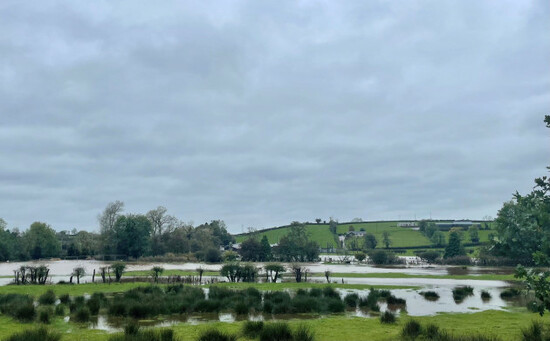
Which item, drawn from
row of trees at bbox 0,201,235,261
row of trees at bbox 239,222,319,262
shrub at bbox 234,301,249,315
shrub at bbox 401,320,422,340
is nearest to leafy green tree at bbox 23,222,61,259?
row of trees at bbox 0,201,235,261

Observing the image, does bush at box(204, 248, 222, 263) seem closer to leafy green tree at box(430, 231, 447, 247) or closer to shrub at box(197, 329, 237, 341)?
leafy green tree at box(430, 231, 447, 247)

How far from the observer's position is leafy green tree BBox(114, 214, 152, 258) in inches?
4252

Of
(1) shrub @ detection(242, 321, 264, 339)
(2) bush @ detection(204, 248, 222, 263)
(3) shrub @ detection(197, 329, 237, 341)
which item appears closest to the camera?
(3) shrub @ detection(197, 329, 237, 341)

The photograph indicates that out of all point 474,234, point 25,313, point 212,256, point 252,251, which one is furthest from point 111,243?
point 474,234

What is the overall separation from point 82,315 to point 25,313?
2.90 m

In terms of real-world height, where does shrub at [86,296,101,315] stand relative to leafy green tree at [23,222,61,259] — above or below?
below

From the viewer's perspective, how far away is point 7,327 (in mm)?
20281

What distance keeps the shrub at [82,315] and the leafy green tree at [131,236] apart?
8781 cm

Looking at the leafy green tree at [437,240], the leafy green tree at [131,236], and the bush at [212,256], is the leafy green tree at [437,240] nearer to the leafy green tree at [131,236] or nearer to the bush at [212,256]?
the bush at [212,256]

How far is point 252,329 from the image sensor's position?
1850 cm

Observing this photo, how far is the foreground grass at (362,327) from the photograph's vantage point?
18.3 meters

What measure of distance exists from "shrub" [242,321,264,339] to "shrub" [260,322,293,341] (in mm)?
798

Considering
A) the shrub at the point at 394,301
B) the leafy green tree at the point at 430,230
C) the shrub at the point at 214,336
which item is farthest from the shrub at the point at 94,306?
the leafy green tree at the point at 430,230

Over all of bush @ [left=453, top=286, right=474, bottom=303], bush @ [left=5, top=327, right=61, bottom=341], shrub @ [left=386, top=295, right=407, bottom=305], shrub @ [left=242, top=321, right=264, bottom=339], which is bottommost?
bush @ [left=453, top=286, right=474, bottom=303]
